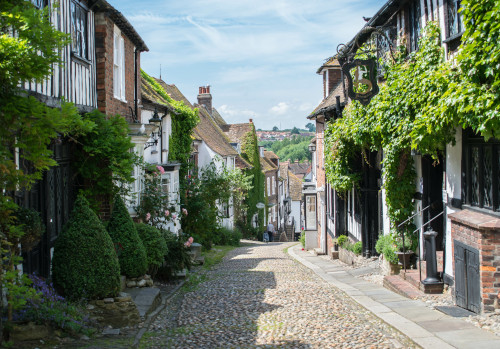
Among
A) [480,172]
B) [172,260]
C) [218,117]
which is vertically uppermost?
[218,117]

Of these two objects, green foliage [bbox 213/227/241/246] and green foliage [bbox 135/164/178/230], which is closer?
green foliage [bbox 135/164/178/230]

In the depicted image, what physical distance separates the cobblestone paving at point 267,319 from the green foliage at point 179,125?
351 inches

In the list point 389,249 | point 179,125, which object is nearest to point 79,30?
point 389,249

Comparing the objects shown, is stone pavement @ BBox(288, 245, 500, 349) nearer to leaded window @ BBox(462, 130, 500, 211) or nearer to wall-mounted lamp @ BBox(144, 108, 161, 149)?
leaded window @ BBox(462, 130, 500, 211)

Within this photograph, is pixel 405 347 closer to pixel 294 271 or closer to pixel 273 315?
pixel 273 315

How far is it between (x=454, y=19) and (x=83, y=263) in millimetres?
7592

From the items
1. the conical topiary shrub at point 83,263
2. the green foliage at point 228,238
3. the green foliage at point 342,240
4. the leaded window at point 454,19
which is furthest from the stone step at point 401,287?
the green foliage at point 228,238

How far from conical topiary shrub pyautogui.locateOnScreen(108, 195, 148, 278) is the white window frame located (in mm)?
3540

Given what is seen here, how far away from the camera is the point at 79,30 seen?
435 inches

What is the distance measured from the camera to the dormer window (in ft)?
35.0

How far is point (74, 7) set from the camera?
425 inches

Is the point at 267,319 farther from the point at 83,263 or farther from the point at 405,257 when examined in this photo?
the point at 405,257

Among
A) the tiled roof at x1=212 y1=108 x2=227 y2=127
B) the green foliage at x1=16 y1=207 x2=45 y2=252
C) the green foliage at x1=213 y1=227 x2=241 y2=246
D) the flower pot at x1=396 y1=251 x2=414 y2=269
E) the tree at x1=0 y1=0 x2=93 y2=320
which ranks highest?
the tiled roof at x1=212 y1=108 x2=227 y2=127

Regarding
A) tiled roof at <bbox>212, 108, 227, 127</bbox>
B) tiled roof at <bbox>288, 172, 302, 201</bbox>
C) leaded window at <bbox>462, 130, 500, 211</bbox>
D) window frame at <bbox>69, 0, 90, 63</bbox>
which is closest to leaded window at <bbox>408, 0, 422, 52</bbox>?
leaded window at <bbox>462, 130, 500, 211</bbox>
